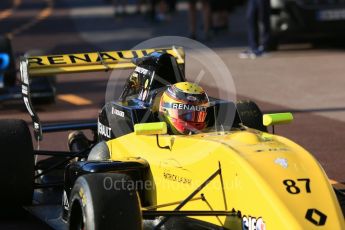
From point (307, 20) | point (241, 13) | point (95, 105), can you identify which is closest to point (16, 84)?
point (95, 105)

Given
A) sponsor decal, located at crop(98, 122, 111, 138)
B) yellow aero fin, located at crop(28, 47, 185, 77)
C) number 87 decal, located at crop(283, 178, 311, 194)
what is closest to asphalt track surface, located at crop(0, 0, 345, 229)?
sponsor decal, located at crop(98, 122, 111, 138)

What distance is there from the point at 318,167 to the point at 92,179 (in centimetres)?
158

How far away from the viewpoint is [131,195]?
670cm

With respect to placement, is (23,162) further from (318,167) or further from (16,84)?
(16,84)

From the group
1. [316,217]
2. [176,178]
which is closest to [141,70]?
[176,178]

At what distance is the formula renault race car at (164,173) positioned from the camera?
21.6ft

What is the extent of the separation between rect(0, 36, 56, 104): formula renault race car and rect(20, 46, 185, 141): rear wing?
517 centimetres

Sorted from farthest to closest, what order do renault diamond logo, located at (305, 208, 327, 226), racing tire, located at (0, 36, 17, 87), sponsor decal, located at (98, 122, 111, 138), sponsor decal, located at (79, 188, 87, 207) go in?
racing tire, located at (0, 36, 17, 87) → sponsor decal, located at (98, 122, 111, 138) → sponsor decal, located at (79, 188, 87, 207) → renault diamond logo, located at (305, 208, 327, 226)

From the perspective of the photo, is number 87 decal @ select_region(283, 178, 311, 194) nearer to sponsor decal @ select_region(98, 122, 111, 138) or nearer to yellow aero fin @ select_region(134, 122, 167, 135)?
yellow aero fin @ select_region(134, 122, 167, 135)

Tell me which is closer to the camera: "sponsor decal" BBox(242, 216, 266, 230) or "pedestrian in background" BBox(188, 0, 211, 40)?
"sponsor decal" BBox(242, 216, 266, 230)

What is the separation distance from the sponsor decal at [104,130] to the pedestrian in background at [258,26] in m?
10.9

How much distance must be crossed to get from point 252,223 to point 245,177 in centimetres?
32

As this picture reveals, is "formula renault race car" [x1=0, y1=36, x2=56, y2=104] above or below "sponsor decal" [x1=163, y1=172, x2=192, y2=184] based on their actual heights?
below

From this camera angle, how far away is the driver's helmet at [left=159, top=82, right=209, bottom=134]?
7.68 m
